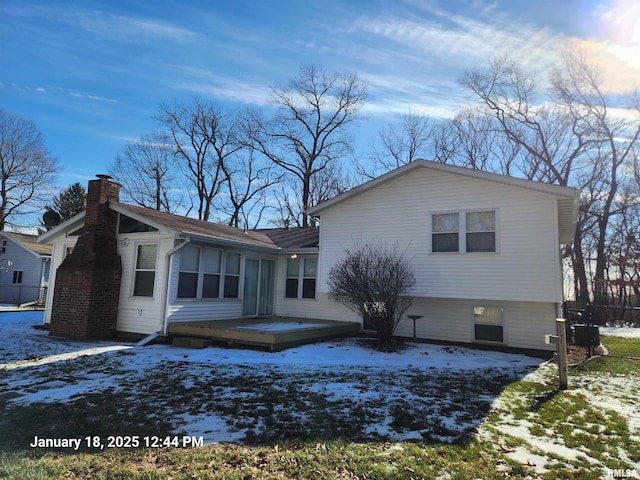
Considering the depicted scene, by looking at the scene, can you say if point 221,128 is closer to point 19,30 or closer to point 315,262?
point 315,262

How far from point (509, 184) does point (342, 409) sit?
7656mm

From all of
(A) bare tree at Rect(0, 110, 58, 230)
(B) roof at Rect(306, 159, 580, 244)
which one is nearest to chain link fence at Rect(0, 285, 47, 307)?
(A) bare tree at Rect(0, 110, 58, 230)

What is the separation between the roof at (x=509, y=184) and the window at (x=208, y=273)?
123 inches

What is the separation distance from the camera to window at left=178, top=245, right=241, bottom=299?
11070mm

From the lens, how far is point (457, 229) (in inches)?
432

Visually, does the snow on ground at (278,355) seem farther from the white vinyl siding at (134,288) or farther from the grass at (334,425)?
the grass at (334,425)

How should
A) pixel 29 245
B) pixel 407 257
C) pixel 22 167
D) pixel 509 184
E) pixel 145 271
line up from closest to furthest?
1. pixel 509 184
2. pixel 145 271
3. pixel 407 257
4. pixel 29 245
5. pixel 22 167

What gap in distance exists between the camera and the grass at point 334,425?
352cm

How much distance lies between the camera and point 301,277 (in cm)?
1426

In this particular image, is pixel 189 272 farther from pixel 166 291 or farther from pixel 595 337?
pixel 595 337

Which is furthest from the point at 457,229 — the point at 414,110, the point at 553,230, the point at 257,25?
the point at 414,110

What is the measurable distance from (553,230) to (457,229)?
2293mm

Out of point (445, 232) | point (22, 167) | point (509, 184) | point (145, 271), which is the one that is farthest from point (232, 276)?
point (22, 167)

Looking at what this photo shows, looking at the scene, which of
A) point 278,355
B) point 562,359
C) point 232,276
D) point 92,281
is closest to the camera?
point 562,359
